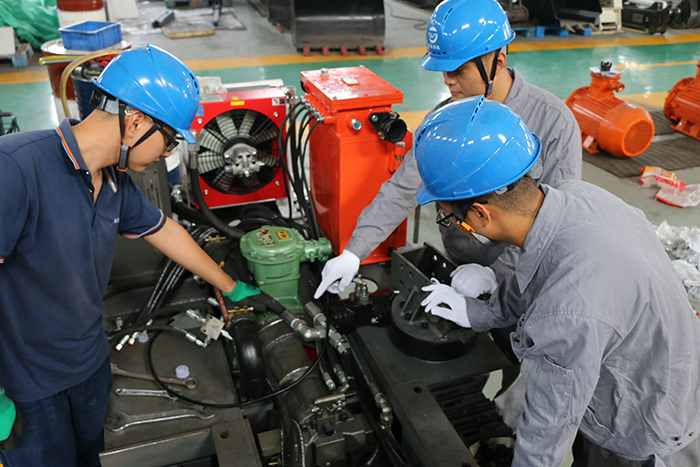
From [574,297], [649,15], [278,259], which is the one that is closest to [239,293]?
[278,259]

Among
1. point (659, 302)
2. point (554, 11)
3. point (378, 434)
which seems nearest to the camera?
point (659, 302)

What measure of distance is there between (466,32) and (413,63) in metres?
5.53

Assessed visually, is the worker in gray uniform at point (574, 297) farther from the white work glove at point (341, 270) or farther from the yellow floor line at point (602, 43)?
the yellow floor line at point (602, 43)

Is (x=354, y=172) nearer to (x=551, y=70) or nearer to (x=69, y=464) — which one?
(x=69, y=464)

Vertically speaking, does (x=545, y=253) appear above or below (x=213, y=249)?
above

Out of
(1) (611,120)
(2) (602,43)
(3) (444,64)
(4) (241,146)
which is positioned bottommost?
(2) (602,43)

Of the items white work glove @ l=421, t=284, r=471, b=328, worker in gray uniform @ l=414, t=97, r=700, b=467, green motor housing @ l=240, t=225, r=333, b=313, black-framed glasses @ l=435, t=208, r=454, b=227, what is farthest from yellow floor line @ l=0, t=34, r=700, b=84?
worker in gray uniform @ l=414, t=97, r=700, b=467

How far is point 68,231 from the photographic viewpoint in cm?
130

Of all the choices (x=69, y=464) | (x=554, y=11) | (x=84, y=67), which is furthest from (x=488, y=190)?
(x=554, y=11)

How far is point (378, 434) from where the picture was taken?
5.14 feet

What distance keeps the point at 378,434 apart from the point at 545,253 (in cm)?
75

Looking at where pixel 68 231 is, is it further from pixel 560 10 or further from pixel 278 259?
pixel 560 10

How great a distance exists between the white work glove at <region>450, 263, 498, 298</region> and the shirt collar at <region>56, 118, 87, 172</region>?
46.1 inches

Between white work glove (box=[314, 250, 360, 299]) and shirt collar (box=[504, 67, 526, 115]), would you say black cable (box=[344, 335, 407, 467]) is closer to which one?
white work glove (box=[314, 250, 360, 299])
